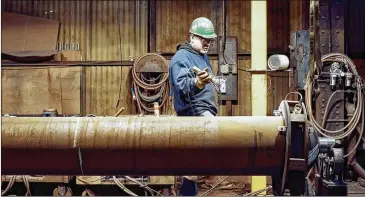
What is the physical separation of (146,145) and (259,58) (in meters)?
4.35

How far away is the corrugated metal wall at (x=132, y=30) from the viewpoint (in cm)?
782

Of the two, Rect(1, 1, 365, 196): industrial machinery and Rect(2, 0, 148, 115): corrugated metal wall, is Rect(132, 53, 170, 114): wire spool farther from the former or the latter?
Rect(1, 1, 365, 196): industrial machinery

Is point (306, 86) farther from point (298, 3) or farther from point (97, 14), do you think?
point (97, 14)

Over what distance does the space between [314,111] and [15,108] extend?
4.84 metres

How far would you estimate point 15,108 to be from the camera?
25.3 feet

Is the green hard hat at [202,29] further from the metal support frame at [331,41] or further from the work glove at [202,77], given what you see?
the metal support frame at [331,41]

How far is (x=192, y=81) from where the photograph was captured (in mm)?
3621

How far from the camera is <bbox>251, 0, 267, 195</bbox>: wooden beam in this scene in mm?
6309

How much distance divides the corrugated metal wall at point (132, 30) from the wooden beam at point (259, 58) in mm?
1304

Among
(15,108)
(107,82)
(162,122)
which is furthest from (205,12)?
(162,122)

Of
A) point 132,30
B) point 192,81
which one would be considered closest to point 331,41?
point 132,30

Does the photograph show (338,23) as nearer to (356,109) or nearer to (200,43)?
(356,109)

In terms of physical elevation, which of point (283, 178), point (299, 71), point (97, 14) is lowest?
point (283, 178)

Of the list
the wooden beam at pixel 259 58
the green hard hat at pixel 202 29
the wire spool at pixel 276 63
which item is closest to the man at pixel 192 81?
the green hard hat at pixel 202 29
